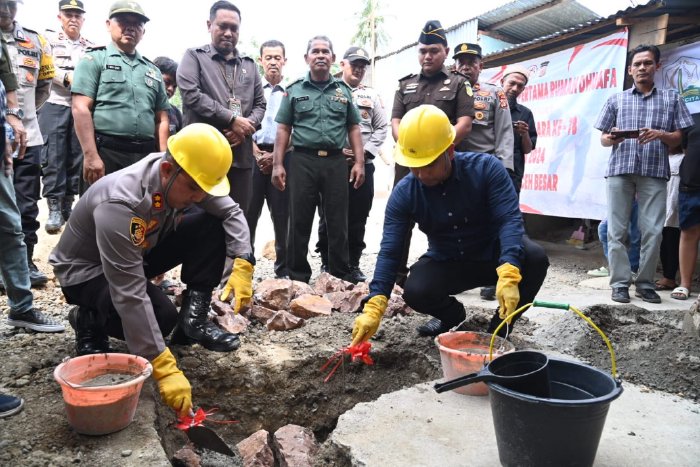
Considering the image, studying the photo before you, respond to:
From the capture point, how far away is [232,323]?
328 cm

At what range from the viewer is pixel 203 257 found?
2900mm

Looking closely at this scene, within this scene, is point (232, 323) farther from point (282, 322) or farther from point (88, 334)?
point (88, 334)

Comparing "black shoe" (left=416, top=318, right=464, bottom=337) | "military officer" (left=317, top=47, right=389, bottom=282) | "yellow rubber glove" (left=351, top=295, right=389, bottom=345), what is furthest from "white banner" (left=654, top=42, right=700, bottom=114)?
"yellow rubber glove" (left=351, top=295, right=389, bottom=345)

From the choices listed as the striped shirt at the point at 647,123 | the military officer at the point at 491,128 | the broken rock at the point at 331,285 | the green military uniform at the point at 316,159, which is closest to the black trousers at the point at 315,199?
the green military uniform at the point at 316,159

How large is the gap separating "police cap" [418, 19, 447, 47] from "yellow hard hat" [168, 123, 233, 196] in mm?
2545

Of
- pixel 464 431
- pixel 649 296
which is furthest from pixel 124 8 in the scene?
pixel 649 296

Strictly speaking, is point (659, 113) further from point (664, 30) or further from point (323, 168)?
point (323, 168)

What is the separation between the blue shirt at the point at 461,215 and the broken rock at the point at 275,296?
1172mm

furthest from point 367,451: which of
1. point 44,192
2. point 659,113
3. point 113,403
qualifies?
point 44,192

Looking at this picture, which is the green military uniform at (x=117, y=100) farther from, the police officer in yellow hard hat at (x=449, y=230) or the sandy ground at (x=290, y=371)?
the police officer in yellow hard hat at (x=449, y=230)

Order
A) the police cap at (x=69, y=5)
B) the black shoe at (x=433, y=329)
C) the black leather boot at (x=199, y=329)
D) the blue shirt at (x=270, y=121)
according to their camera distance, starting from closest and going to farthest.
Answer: the black leather boot at (x=199, y=329) < the black shoe at (x=433, y=329) < the police cap at (x=69, y=5) < the blue shirt at (x=270, y=121)

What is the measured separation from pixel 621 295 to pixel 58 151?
5.22 meters

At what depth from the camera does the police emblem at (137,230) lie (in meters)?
2.19

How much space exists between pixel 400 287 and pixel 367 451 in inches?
94.6
